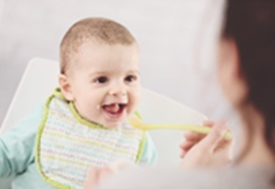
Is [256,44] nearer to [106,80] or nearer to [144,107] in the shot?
[106,80]

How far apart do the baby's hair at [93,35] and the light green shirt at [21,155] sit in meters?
0.15

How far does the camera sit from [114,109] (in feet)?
3.41

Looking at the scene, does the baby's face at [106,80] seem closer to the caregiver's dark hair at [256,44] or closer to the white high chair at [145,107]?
the white high chair at [145,107]

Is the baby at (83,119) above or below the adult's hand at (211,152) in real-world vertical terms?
below

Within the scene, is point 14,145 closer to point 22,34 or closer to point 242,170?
point 242,170

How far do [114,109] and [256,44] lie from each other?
0.60m

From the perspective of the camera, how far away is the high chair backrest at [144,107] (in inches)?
47.1

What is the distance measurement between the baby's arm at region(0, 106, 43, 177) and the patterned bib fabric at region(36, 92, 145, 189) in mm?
18

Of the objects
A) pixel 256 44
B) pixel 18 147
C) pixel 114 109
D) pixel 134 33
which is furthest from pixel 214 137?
pixel 134 33

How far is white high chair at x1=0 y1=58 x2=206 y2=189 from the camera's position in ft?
3.92

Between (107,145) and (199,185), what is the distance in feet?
1.99

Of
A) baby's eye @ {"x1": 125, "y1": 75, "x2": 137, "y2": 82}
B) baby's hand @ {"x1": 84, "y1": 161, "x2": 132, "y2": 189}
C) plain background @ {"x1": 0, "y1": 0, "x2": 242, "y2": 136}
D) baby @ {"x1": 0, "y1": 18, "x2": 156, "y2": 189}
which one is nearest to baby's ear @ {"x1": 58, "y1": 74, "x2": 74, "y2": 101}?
baby @ {"x1": 0, "y1": 18, "x2": 156, "y2": 189}

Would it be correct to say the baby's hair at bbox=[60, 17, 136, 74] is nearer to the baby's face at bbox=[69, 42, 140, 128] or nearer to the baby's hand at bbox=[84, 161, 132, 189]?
the baby's face at bbox=[69, 42, 140, 128]

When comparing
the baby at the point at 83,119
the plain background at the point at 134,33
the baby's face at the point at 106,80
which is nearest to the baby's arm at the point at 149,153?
the baby at the point at 83,119
